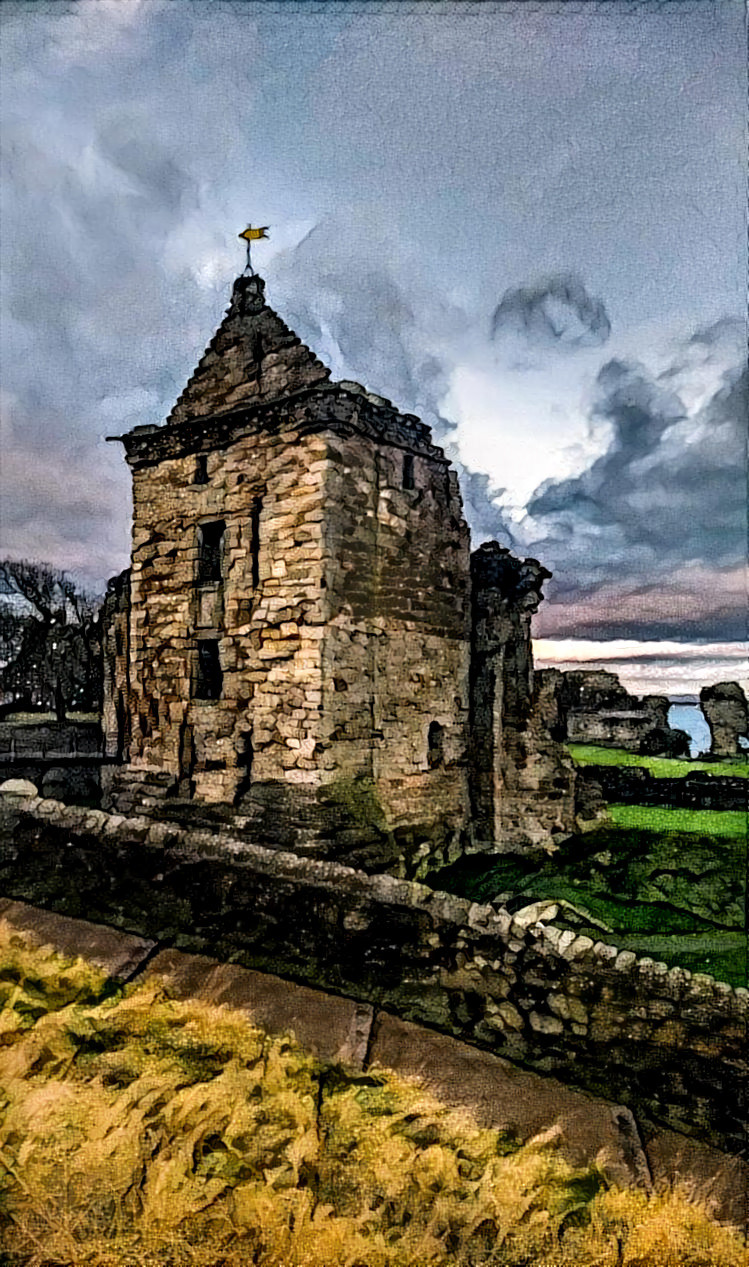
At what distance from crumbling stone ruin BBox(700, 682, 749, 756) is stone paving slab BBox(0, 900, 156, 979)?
1457 cm

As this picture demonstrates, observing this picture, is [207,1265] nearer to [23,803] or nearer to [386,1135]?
[386,1135]

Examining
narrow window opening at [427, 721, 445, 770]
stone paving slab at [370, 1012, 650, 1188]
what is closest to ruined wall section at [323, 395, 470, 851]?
narrow window opening at [427, 721, 445, 770]

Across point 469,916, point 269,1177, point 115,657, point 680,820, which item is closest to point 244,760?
point 469,916

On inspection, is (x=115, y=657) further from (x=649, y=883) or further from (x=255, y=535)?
(x=649, y=883)

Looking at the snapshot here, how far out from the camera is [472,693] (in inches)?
444

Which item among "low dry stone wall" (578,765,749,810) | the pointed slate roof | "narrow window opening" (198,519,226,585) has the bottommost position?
"low dry stone wall" (578,765,749,810)

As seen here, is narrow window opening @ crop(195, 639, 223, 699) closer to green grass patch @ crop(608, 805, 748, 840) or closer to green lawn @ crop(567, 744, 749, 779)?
green lawn @ crop(567, 744, 749, 779)

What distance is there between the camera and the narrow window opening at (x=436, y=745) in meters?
10.5

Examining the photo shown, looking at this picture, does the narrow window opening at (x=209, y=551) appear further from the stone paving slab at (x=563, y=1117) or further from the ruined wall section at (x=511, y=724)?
the stone paving slab at (x=563, y=1117)

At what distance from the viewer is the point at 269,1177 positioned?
216 cm

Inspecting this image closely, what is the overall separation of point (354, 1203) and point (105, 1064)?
1149 mm

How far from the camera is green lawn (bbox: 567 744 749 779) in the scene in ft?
42.0

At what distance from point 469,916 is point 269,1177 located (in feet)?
5.50

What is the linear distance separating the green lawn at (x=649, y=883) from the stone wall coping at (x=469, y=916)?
12.8 feet
